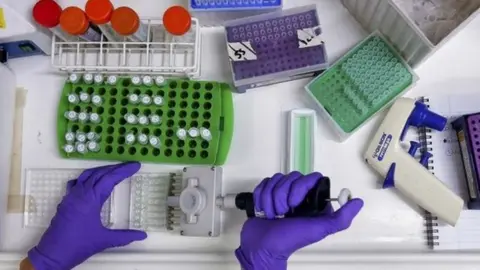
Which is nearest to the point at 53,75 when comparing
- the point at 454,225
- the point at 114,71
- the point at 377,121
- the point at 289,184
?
the point at 114,71

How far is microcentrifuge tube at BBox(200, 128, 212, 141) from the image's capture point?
1.09 metres

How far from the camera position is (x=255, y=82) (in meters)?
1.11

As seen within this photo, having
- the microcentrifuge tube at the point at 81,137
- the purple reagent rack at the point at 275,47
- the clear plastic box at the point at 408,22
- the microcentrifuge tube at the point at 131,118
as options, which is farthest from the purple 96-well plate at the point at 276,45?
the microcentrifuge tube at the point at 81,137

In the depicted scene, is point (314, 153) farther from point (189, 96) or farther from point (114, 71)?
point (114, 71)

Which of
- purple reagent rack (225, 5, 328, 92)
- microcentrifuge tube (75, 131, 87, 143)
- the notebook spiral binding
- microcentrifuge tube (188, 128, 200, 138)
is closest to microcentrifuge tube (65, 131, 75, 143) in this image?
microcentrifuge tube (75, 131, 87, 143)

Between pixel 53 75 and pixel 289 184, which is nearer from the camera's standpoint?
pixel 289 184

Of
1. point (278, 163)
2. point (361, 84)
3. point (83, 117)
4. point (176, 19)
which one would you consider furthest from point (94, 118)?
point (361, 84)

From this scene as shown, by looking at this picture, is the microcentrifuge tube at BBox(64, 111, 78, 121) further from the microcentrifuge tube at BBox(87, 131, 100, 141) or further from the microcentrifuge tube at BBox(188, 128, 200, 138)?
the microcentrifuge tube at BBox(188, 128, 200, 138)

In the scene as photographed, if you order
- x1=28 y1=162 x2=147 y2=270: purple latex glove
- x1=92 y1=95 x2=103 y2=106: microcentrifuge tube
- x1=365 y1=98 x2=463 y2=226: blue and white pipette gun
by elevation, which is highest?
x1=92 y1=95 x2=103 y2=106: microcentrifuge tube

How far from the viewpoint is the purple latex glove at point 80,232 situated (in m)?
1.05

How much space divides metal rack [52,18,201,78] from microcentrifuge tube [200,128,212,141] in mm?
113

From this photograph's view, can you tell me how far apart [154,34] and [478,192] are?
663 mm

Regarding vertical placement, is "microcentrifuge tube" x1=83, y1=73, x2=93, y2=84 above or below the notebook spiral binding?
above

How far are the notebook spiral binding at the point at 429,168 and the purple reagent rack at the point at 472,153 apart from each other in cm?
6
